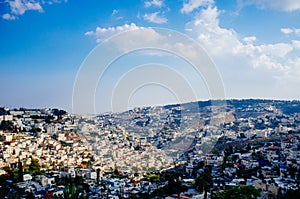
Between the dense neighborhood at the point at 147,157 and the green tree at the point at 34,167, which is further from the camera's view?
the green tree at the point at 34,167

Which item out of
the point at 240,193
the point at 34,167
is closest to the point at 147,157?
the point at 34,167

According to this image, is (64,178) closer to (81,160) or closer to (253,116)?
(81,160)

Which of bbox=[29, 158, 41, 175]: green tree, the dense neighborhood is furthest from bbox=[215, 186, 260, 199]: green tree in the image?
bbox=[29, 158, 41, 175]: green tree

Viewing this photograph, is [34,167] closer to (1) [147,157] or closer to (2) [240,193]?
(1) [147,157]

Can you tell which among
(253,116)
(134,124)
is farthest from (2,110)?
(253,116)

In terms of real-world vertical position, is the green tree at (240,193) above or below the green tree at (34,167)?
above

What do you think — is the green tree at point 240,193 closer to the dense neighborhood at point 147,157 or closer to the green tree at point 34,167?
the dense neighborhood at point 147,157

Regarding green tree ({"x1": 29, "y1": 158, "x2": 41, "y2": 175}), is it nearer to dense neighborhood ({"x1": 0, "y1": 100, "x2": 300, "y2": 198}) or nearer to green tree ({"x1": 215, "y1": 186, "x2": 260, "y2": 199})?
dense neighborhood ({"x1": 0, "y1": 100, "x2": 300, "y2": 198})

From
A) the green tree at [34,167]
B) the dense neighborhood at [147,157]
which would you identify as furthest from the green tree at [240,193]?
the green tree at [34,167]

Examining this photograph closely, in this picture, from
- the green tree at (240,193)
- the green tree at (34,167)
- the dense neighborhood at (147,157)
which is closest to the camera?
the green tree at (240,193)
